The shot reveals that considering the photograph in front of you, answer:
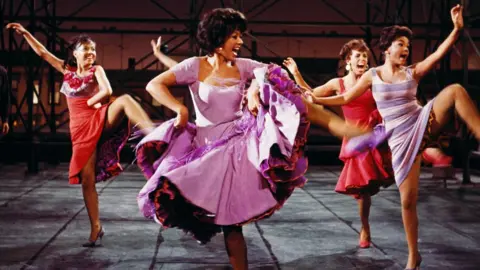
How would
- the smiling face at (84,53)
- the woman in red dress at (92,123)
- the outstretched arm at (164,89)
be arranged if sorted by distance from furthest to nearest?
the smiling face at (84,53) → the woman in red dress at (92,123) → the outstretched arm at (164,89)

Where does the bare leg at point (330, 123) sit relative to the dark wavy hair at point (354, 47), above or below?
below

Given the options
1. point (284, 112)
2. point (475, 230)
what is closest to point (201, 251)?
point (284, 112)

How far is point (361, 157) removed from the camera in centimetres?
452

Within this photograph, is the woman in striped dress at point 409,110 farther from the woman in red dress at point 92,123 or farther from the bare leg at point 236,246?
the woman in red dress at point 92,123

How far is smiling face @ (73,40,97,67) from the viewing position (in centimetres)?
472

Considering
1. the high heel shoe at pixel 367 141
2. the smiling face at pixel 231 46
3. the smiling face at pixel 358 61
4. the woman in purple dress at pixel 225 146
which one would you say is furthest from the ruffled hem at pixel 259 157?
the smiling face at pixel 358 61

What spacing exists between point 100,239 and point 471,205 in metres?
Answer: 3.88

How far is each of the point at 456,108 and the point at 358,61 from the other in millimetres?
1016

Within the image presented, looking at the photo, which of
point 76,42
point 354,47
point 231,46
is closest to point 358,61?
point 354,47

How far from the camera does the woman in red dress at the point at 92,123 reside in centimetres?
457

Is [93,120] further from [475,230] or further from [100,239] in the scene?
[475,230]

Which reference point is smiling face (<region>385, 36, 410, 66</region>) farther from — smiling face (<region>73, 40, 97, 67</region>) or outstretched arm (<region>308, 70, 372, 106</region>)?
smiling face (<region>73, 40, 97, 67</region>)

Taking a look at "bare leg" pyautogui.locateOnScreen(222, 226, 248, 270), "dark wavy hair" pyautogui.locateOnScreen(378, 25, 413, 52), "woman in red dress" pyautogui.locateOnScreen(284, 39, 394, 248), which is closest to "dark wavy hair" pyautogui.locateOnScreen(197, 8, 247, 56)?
"bare leg" pyautogui.locateOnScreen(222, 226, 248, 270)

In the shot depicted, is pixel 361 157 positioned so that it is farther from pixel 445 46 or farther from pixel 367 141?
pixel 445 46
